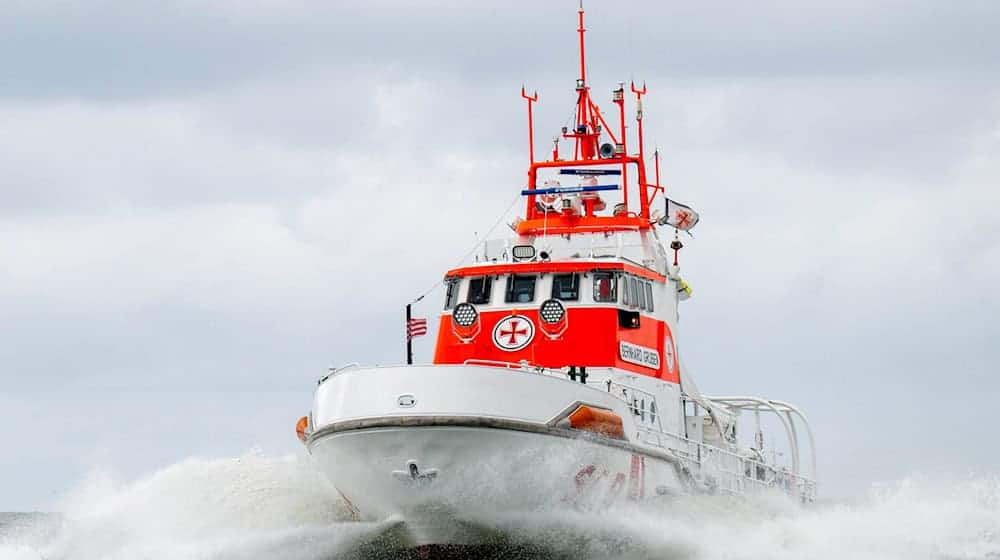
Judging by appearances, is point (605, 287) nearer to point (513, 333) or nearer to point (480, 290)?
point (513, 333)

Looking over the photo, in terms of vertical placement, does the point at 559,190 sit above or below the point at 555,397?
above

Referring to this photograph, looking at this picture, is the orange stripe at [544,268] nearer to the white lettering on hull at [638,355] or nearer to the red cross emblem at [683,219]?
the white lettering on hull at [638,355]

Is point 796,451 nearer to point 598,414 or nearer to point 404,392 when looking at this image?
point 598,414

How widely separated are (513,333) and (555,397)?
13.4ft

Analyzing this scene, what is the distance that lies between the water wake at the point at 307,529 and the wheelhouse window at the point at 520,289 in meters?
4.29

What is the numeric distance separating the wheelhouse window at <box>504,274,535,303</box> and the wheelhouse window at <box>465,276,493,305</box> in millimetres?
354

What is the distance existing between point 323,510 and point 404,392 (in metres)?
4.08

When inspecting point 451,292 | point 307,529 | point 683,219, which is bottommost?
point 307,529

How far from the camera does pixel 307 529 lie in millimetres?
20984

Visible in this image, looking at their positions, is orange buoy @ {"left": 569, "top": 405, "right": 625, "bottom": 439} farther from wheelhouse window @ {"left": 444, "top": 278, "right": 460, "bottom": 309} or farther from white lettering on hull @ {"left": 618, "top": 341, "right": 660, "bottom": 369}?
wheelhouse window @ {"left": 444, "top": 278, "right": 460, "bottom": 309}

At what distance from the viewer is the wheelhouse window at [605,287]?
2439 centimetres

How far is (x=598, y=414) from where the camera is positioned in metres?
20.4

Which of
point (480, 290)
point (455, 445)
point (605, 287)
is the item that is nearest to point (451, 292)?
point (480, 290)

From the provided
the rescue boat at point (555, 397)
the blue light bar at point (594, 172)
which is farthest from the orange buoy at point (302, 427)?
the blue light bar at point (594, 172)
